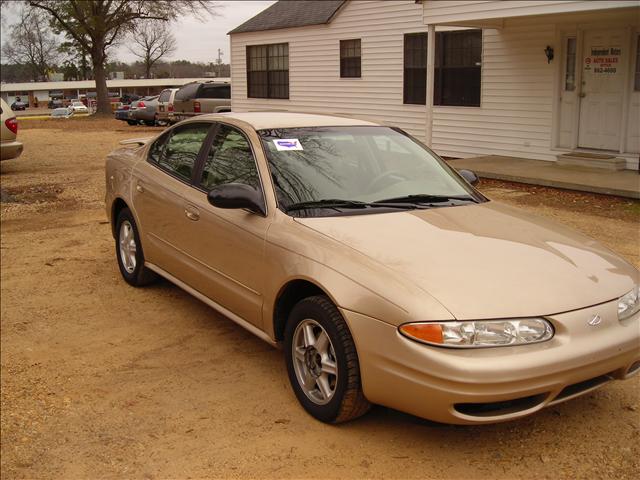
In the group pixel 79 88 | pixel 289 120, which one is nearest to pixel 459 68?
pixel 289 120

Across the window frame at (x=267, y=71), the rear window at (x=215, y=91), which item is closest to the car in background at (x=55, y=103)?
the rear window at (x=215, y=91)

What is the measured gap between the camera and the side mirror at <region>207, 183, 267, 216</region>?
4.21m

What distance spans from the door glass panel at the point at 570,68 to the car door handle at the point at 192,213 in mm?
10279

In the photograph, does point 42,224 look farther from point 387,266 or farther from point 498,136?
point 498,136

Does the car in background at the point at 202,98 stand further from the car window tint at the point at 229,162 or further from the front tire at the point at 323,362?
the front tire at the point at 323,362

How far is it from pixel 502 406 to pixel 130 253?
3.95 metres

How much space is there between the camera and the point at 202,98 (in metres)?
26.2

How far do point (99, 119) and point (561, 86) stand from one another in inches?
1203

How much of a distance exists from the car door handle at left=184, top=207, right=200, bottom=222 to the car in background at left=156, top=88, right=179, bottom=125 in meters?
23.8

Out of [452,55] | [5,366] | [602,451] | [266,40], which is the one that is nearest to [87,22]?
[266,40]

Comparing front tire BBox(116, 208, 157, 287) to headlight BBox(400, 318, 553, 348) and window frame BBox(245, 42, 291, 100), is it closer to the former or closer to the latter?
headlight BBox(400, 318, 553, 348)

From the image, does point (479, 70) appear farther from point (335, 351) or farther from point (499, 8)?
point (335, 351)

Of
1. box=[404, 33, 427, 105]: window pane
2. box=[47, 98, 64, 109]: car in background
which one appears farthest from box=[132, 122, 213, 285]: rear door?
box=[47, 98, 64, 109]: car in background

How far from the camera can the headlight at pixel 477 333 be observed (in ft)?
10.3
